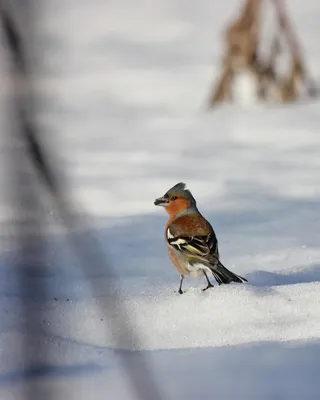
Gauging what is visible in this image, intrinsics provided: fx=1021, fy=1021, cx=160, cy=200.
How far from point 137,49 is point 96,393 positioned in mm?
7926

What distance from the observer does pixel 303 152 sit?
6676 mm

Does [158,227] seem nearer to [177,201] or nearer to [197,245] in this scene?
[177,201]

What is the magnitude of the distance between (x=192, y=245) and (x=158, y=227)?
1.17m

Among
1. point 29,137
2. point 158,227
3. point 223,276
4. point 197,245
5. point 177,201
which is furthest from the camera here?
point 158,227

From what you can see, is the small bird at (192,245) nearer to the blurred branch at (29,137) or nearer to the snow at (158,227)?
the snow at (158,227)

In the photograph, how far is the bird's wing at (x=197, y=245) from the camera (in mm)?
3844

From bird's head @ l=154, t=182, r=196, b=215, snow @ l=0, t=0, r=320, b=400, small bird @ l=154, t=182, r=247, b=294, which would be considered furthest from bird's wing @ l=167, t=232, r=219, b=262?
bird's head @ l=154, t=182, r=196, b=215

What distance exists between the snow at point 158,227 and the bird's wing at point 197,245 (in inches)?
5.4

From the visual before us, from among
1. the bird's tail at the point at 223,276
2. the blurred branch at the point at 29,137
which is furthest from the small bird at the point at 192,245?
the blurred branch at the point at 29,137

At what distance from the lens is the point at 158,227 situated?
507cm

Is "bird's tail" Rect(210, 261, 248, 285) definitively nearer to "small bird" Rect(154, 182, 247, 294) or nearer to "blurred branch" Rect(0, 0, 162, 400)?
"small bird" Rect(154, 182, 247, 294)

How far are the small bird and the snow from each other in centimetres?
9

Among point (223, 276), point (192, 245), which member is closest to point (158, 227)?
point (192, 245)

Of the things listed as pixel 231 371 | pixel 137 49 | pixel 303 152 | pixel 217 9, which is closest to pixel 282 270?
pixel 231 371
